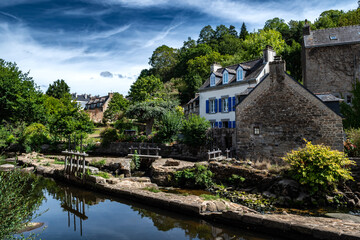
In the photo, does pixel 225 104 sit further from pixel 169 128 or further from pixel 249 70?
pixel 169 128

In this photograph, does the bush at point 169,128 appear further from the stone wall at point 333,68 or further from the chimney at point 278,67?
the stone wall at point 333,68

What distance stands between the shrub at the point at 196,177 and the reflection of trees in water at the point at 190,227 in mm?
4644

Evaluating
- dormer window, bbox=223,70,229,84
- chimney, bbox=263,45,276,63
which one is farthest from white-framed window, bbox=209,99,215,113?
chimney, bbox=263,45,276,63

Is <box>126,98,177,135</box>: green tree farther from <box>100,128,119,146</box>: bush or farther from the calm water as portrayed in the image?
the calm water

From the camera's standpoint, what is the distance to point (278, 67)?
15.8 metres

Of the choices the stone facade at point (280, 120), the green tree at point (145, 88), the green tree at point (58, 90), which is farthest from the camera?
the green tree at point (58, 90)

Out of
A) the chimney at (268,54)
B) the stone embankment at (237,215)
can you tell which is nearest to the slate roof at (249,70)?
the chimney at (268,54)

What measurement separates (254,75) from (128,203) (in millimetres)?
16832

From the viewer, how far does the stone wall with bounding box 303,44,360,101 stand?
81.8 feet

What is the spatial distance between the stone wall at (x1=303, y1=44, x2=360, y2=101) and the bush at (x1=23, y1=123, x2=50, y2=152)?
30094mm

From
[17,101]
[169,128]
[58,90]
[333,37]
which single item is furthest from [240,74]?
[58,90]

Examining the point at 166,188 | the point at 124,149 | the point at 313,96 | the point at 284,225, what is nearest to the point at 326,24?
the point at 313,96

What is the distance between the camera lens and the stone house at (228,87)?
24422 millimetres

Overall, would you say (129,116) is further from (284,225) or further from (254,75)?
(284,225)
